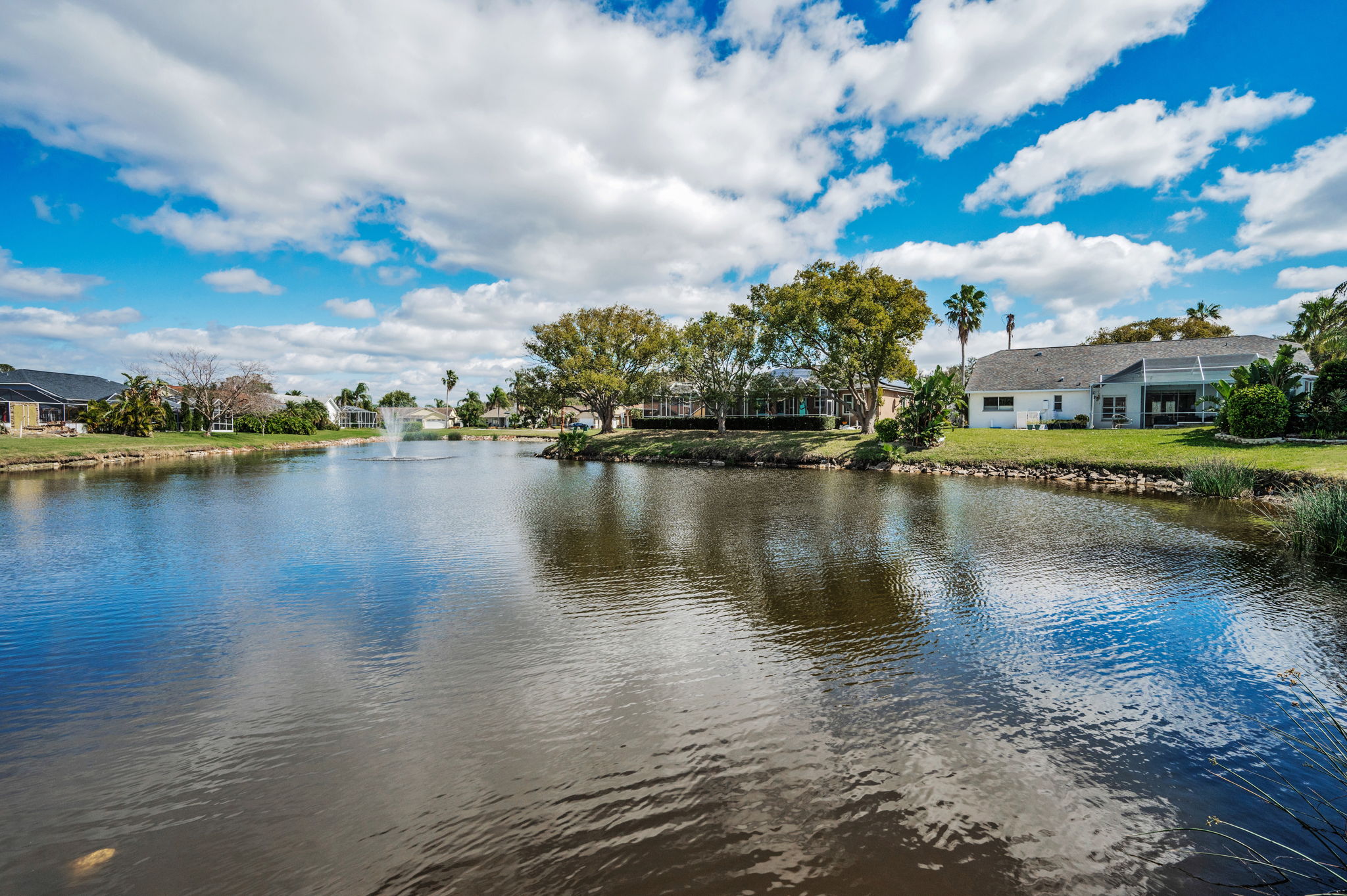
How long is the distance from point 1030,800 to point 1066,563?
8670mm

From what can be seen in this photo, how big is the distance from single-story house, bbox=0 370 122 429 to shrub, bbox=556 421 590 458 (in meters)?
40.5

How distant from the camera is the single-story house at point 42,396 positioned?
47406 mm

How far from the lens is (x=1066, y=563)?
442 inches

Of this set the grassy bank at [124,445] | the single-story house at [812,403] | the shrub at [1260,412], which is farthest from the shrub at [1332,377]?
the grassy bank at [124,445]

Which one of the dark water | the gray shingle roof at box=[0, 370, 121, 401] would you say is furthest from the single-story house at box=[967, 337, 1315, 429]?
the gray shingle roof at box=[0, 370, 121, 401]

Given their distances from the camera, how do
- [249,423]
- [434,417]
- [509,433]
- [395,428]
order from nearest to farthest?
[249,423] → [395,428] → [509,433] → [434,417]

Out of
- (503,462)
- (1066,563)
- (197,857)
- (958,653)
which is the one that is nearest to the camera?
(197,857)

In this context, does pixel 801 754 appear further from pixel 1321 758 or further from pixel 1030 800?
pixel 1321 758

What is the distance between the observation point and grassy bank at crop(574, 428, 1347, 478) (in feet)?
71.8

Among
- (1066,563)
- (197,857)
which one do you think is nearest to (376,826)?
(197,857)

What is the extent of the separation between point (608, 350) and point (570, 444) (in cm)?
948

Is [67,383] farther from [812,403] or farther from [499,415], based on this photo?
[812,403]

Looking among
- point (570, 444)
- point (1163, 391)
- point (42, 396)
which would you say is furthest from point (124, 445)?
point (1163, 391)

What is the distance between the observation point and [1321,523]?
11578 mm
